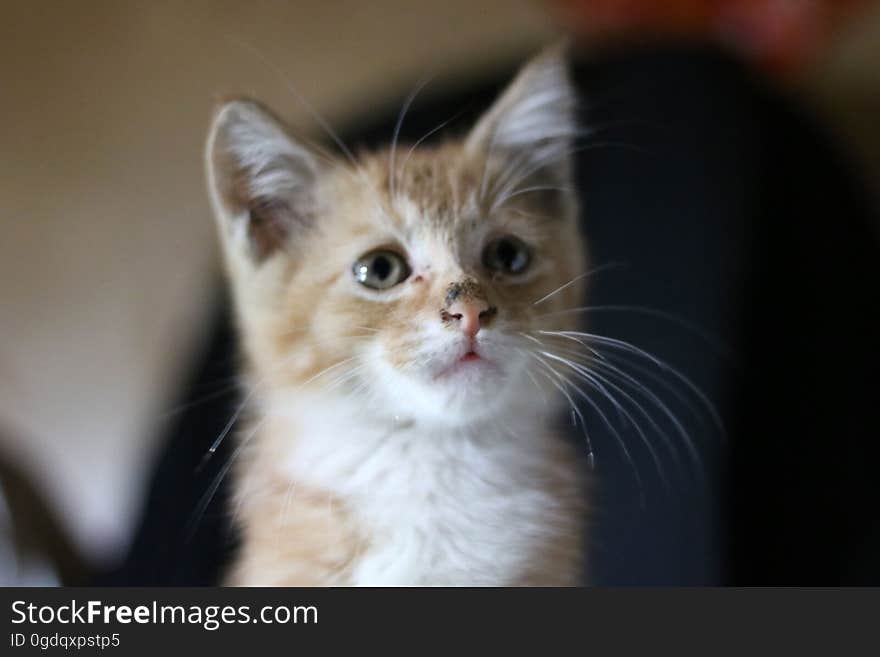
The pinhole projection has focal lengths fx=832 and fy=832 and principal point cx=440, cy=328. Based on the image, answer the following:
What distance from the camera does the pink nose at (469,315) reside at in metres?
0.54

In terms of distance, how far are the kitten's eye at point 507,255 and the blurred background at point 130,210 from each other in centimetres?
15

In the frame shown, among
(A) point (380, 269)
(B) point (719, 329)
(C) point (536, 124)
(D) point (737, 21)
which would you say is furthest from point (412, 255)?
(D) point (737, 21)

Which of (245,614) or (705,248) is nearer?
(245,614)

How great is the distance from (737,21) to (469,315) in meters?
0.90

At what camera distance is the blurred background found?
2.35ft

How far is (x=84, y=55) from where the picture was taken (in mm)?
782

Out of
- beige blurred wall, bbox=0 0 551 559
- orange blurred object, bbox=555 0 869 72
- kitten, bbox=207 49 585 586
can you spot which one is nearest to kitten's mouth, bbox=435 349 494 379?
kitten, bbox=207 49 585 586

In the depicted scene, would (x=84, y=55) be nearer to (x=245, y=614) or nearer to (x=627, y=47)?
(x=245, y=614)

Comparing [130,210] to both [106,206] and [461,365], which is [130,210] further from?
[461,365]

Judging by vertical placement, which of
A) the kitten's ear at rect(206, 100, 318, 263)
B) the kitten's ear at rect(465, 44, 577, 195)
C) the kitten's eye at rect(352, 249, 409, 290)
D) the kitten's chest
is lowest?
the kitten's chest

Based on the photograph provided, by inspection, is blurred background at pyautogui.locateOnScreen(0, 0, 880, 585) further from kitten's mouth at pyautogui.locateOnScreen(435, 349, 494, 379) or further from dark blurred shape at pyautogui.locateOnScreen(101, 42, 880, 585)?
kitten's mouth at pyautogui.locateOnScreen(435, 349, 494, 379)

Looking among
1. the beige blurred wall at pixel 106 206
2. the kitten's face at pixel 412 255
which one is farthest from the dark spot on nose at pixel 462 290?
the beige blurred wall at pixel 106 206

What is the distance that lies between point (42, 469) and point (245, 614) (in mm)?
Result: 274

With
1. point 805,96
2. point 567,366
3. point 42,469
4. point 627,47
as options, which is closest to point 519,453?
point 567,366
